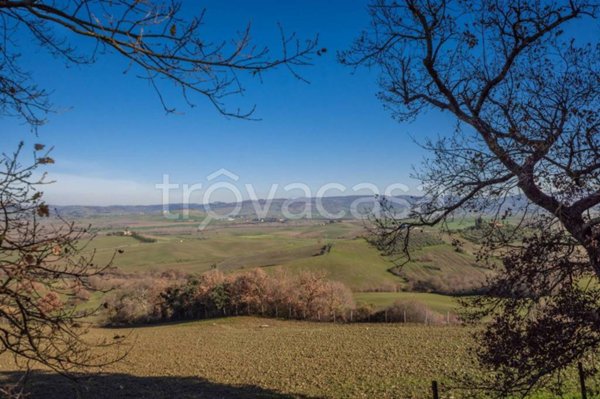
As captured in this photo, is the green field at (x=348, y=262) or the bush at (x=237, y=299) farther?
the green field at (x=348, y=262)

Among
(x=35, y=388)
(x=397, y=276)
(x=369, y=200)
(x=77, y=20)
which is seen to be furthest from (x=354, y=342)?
(x=397, y=276)

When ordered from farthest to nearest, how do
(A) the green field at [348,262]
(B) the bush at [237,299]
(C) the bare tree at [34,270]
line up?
(A) the green field at [348,262] < (B) the bush at [237,299] < (C) the bare tree at [34,270]

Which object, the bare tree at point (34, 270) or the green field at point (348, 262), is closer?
the bare tree at point (34, 270)

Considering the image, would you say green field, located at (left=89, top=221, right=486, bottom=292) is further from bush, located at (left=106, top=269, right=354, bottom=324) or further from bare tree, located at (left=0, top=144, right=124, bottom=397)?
bare tree, located at (left=0, top=144, right=124, bottom=397)

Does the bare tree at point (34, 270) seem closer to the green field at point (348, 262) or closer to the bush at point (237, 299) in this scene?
the green field at point (348, 262)

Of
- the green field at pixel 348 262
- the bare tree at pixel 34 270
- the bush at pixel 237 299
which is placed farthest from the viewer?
the green field at pixel 348 262

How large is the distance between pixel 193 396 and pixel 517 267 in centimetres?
1140

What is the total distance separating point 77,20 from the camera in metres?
2.64

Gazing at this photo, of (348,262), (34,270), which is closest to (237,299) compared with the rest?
(348,262)

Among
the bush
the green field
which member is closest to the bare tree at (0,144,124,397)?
the green field

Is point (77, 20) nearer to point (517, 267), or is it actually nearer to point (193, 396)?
point (517, 267)

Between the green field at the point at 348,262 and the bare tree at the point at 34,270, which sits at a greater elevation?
the bare tree at the point at 34,270

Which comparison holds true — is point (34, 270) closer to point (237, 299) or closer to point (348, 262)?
point (237, 299)

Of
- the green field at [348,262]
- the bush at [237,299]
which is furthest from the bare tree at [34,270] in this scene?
the bush at [237,299]
